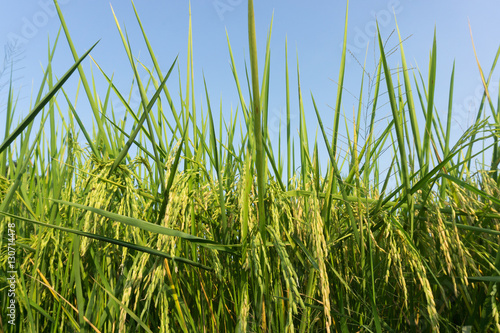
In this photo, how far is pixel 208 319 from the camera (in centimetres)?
106

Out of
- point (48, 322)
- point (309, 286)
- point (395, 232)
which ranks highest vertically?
point (395, 232)

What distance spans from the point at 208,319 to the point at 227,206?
0.34 metres

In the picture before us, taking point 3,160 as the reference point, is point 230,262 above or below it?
below

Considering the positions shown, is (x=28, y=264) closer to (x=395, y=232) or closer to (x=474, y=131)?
(x=395, y=232)

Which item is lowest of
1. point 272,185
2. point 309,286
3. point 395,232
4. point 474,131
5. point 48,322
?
point 48,322

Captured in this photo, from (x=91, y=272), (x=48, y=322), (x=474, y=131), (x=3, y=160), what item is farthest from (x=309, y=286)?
(x=3, y=160)

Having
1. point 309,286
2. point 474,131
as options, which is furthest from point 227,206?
point 474,131

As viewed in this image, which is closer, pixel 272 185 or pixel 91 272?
pixel 272 185

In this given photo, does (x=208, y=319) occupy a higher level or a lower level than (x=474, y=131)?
lower

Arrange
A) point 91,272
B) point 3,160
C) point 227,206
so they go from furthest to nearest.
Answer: point 3,160, point 91,272, point 227,206

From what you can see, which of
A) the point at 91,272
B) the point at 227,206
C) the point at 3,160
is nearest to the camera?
the point at 227,206

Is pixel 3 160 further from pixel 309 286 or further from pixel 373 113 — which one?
pixel 373 113

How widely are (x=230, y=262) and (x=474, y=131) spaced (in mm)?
772

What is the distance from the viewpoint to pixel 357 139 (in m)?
1.06
